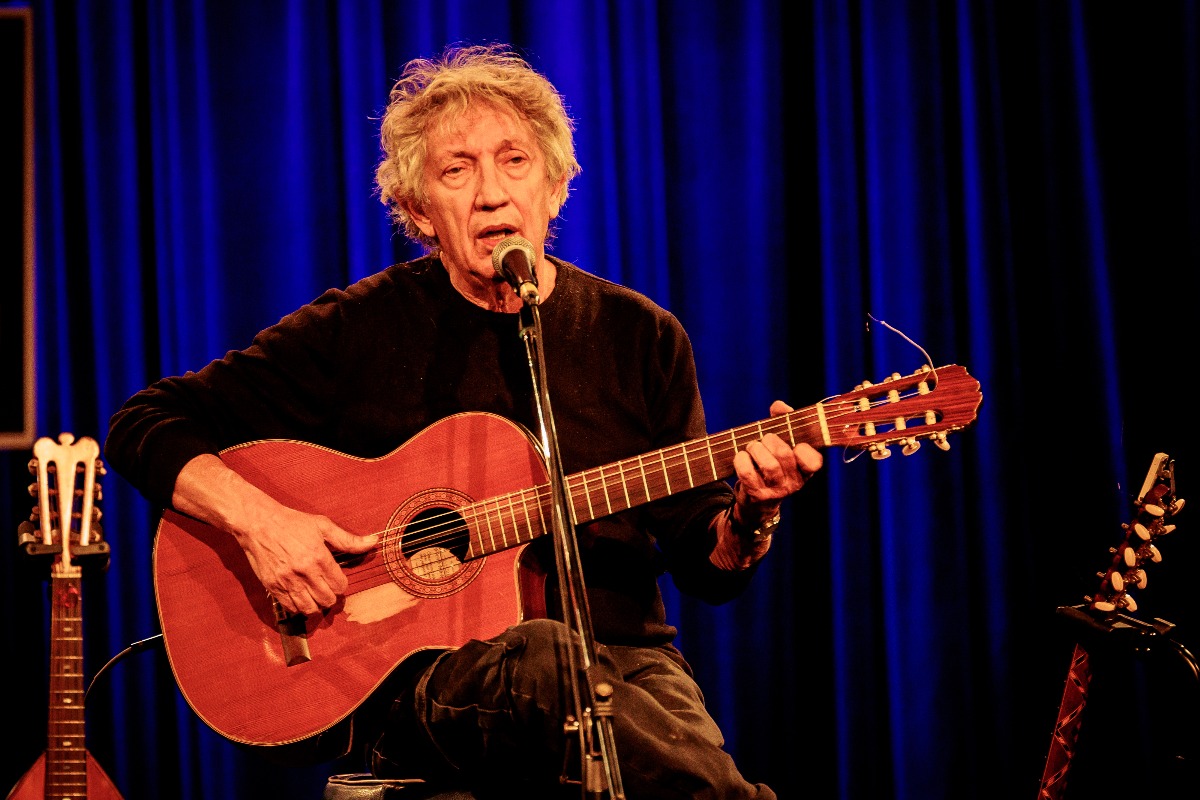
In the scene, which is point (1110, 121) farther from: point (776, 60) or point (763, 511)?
point (763, 511)

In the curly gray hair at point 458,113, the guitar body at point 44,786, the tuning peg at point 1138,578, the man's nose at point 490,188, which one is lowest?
the guitar body at point 44,786

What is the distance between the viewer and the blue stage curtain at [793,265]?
3863 millimetres

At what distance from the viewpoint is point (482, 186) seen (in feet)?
9.40

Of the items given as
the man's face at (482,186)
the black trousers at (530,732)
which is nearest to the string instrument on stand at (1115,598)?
the black trousers at (530,732)

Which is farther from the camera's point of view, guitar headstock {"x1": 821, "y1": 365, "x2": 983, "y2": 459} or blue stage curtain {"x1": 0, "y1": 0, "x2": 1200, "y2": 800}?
blue stage curtain {"x1": 0, "y1": 0, "x2": 1200, "y2": 800}

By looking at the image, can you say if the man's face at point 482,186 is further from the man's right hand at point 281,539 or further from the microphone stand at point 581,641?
the microphone stand at point 581,641

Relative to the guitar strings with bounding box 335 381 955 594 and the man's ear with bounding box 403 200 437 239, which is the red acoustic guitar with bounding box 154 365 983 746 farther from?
the man's ear with bounding box 403 200 437 239

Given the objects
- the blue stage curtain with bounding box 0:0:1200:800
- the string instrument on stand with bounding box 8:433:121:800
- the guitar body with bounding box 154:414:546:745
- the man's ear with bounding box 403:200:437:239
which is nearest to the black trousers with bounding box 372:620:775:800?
the guitar body with bounding box 154:414:546:745

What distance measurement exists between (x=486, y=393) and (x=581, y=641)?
1.22 m

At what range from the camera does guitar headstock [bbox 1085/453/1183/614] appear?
292 cm

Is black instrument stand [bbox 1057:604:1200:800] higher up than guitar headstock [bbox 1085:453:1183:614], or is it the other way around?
guitar headstock [bbox 1085:453:1183:614]

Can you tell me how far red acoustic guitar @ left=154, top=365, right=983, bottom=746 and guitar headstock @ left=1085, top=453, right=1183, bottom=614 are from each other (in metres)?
0.93

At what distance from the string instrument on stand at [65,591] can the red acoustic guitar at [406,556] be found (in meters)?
0.42

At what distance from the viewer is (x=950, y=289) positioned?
3.98m
